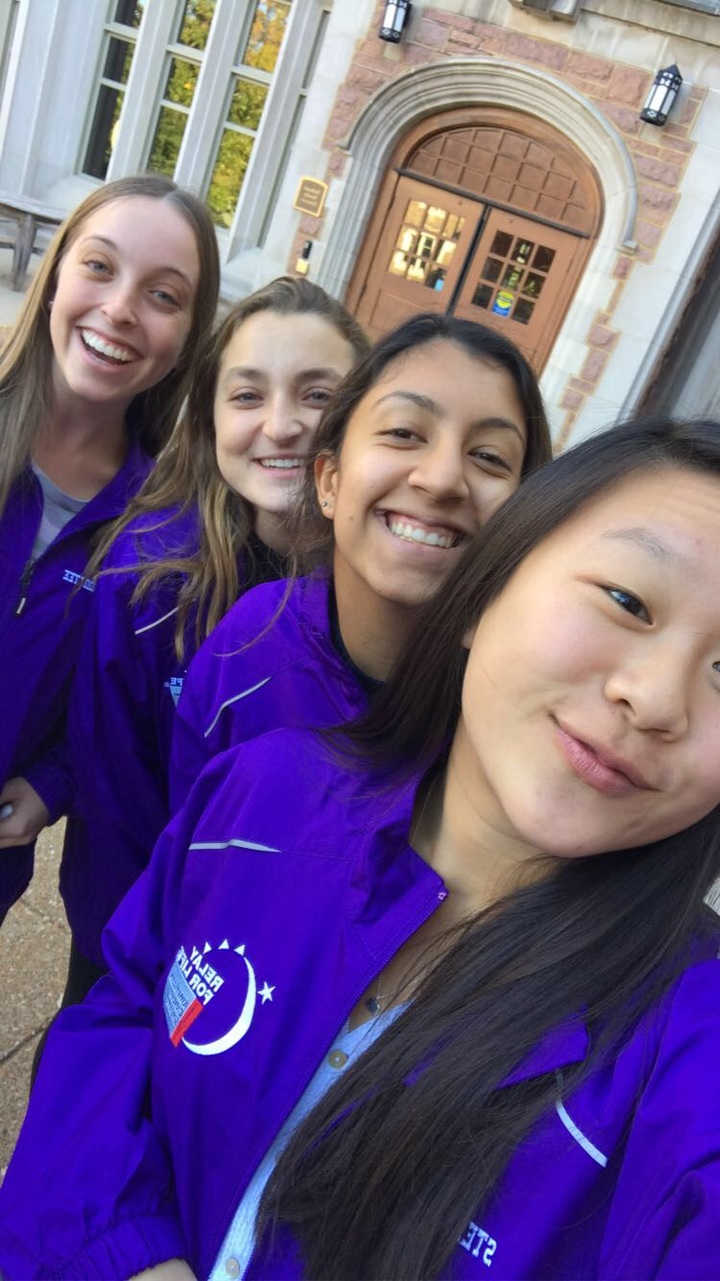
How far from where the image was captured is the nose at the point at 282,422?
70.1 inches

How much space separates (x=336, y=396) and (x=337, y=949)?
1.06 metres

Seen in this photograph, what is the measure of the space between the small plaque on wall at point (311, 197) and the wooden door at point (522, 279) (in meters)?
1.49

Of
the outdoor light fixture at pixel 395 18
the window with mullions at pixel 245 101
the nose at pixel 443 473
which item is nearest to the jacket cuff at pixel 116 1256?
the nose at pixel 443 473

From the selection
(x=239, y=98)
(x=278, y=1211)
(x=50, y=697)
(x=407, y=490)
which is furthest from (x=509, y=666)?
(x=239, y=98)

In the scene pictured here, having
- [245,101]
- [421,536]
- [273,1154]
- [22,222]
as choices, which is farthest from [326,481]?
[245,101]

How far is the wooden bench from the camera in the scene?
29.2 ft

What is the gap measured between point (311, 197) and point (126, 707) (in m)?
7.36

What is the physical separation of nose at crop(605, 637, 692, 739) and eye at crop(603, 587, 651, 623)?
4 centimetres

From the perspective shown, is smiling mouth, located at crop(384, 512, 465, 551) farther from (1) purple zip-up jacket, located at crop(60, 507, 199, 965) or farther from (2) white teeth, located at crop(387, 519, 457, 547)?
(1) purple zip-up jacket, located at crop(60, 507, 199, 965)

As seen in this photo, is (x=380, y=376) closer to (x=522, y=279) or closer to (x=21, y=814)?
(x=21, y=814)

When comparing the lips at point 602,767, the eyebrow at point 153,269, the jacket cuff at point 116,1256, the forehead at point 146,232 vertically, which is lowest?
the jacket cuff at point 116,1256

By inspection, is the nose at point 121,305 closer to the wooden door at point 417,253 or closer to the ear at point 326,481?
the ear at point 326,481

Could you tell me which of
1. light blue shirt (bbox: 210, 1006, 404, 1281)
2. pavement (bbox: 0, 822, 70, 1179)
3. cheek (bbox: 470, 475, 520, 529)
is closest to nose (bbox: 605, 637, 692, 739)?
light blue shirt (bbox: 210, 1006, 404, 1281)

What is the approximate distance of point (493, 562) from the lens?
111 cm
